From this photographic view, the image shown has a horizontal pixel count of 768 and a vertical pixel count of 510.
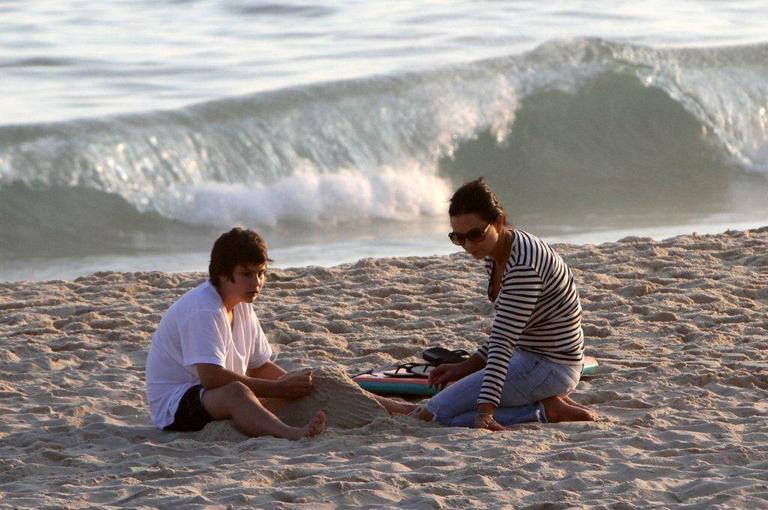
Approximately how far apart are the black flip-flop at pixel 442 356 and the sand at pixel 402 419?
487 mm

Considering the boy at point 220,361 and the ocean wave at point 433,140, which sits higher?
the ocean wave at point 433,140

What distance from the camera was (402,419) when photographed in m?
5.41

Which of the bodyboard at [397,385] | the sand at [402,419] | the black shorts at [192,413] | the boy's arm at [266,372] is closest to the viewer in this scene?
the sand at [402,419]

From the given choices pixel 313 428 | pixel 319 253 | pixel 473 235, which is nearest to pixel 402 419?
pixel 313 428

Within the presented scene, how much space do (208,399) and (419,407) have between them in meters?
0.90

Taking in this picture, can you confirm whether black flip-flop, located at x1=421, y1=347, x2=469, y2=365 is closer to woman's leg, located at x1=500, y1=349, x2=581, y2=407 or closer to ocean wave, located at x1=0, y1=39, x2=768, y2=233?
woman's leg, located at x1=500, y1=349, x2=581, y2=407

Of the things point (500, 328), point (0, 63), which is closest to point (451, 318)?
point (500, 328)

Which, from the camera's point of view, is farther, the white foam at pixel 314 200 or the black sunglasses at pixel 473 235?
the white foam at pixel 314 200

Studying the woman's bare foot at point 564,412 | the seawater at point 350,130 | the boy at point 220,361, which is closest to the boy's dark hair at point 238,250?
the boy at point 220,361

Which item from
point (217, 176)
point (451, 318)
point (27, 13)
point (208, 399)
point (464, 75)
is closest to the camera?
point (208, 399)

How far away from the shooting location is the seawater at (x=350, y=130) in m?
12.5

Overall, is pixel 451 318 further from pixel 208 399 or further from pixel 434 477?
pixel 434 477

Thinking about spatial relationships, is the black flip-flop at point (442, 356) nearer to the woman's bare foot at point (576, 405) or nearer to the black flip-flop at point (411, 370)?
the black flip-flop at point (411, 370)

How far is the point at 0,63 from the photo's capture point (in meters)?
17.1
